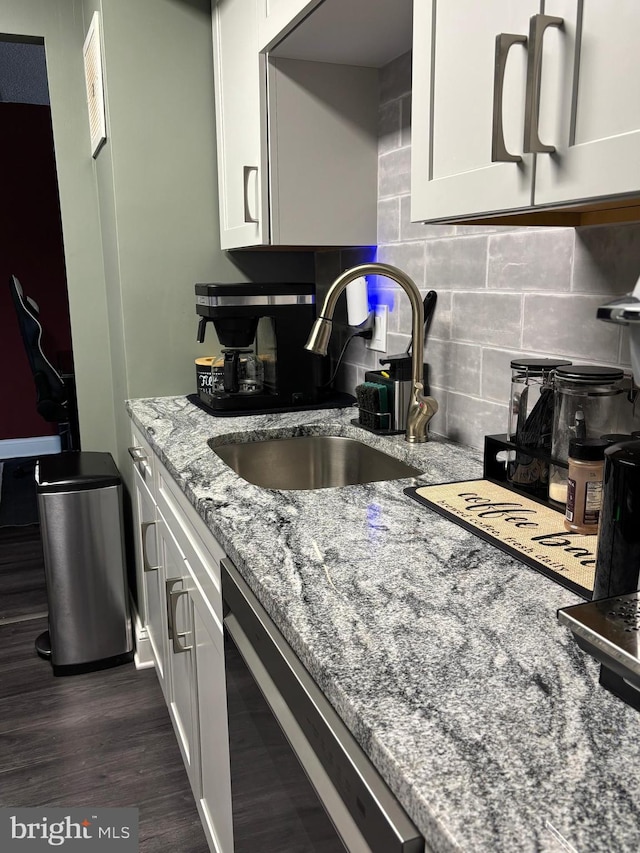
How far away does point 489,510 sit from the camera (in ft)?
3.93

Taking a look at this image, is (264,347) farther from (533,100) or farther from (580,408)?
(533,100)

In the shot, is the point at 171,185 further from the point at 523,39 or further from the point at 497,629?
the point at 497,629

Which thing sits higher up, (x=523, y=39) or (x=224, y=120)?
(x=224, y=120)

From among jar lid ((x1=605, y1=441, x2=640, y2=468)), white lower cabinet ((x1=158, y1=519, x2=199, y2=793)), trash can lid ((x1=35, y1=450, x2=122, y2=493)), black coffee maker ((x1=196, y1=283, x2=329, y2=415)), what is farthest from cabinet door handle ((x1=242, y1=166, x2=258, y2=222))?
jar lid ((x1=605, y1=441, x2=640, y2=468))

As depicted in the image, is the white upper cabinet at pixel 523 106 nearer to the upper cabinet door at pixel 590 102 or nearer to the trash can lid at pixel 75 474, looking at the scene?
the upper cabinet door at pixel 590 102

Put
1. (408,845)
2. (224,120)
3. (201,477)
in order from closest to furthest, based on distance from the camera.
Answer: (408,845) → (201,477) → (224,120)

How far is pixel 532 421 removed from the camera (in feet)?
4.12

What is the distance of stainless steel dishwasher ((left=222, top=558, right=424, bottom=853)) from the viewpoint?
0.64 meters

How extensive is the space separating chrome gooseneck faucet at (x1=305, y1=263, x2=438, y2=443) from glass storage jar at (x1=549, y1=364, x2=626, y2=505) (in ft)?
1.56

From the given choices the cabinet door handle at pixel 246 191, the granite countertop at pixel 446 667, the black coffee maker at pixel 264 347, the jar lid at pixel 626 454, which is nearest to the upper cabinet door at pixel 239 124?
the cabinet door handle at pixel 246 191

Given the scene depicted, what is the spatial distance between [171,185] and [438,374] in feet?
3.70

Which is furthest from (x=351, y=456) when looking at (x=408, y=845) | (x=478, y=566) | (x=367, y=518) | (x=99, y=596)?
(x=408, y=845)

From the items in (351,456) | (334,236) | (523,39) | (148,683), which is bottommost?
(148,683)

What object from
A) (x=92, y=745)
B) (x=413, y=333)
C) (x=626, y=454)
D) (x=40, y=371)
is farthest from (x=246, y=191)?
(x=40, y=371)
